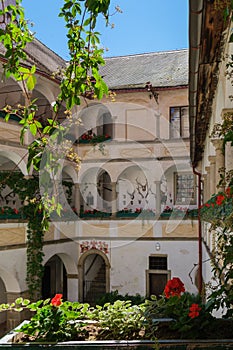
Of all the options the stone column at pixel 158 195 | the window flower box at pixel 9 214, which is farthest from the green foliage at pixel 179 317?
the stone column at pixel 158 195

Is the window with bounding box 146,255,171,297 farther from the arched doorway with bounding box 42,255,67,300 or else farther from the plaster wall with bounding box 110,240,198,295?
the arched doorway with bounding box 42,255,67,300

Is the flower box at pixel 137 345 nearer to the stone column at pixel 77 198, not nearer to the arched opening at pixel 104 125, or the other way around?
the stone column at pixel 77 198

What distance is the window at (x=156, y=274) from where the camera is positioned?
60.7ft

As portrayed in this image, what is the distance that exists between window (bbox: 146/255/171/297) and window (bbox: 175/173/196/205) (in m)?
2.48

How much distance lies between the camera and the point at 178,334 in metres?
3.43

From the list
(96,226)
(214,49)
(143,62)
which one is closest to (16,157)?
(96,226)

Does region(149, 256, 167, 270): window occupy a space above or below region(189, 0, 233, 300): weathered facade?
below

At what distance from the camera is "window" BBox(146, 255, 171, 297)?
18.5m

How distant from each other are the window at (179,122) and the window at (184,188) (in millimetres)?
1948

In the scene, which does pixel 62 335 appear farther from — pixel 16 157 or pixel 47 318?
pixel 16 157

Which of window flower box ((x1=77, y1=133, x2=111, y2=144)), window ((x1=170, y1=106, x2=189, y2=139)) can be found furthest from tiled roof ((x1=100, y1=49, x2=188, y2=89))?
window flower box ((x1=77, y1=133, x2=111, y2=144))

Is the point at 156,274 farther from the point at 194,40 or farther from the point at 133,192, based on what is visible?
the point at 194,40

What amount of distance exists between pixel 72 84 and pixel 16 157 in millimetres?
13450

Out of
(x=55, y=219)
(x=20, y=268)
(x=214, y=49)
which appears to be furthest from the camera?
(x=55, y=219)
